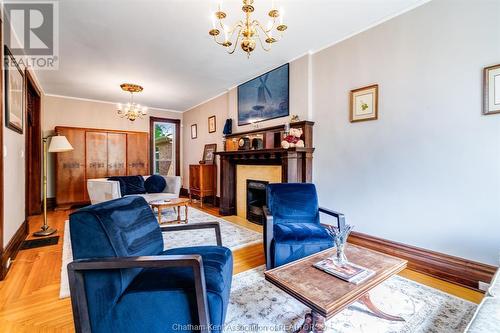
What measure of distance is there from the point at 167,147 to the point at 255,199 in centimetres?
407

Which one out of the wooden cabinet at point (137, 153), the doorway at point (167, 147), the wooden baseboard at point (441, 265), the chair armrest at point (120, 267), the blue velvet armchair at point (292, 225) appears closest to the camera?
the chair armrest at point (120, 267)

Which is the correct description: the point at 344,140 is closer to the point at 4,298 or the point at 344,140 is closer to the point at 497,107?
the point at 497,107

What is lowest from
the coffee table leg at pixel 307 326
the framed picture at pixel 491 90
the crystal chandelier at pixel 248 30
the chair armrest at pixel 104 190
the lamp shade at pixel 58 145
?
the coffee table leg at pixel 307 326

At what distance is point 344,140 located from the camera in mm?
3082

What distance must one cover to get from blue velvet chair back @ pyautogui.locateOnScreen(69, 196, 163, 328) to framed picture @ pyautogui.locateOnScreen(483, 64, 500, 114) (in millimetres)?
2938

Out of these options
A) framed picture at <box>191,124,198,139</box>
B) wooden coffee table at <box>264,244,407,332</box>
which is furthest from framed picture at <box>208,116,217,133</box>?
wooden coffee table at <box>264,244,407,332</box>

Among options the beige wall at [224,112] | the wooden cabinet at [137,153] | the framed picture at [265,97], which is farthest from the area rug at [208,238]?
the wooden cabinet at [137,153]

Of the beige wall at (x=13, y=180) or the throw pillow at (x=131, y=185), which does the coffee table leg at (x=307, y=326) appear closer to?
the beige wall at (x=13, y=180)

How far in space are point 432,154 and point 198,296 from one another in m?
2.50

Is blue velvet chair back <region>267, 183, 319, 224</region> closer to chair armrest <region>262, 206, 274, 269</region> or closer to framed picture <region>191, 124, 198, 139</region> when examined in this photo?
chair armrest <region>262, 206, 274, 269</region>

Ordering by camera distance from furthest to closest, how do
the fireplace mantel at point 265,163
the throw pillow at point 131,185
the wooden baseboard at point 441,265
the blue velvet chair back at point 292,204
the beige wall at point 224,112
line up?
the throw pillow at point 131,185 < the beige wall at point 224,112 < the fireplace mantel at point 265,163 < the blue velvet chair back at point 292,204 < the wooden baseboard at point 441,265

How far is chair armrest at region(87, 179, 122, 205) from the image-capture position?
4020mm

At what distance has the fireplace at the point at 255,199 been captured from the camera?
4184mm

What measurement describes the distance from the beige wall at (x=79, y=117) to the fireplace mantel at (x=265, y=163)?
10.9 ft
